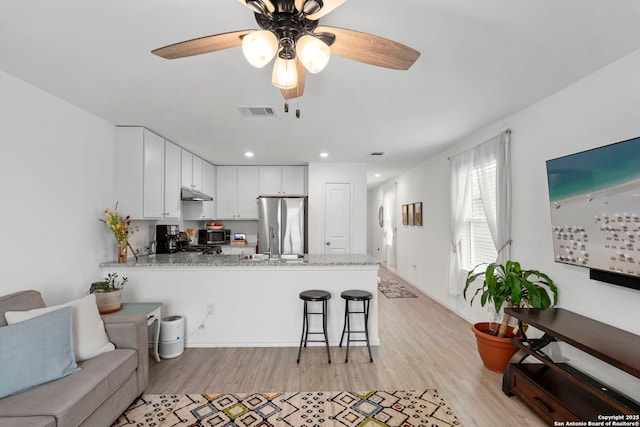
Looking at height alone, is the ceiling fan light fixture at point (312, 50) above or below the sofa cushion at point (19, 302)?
above

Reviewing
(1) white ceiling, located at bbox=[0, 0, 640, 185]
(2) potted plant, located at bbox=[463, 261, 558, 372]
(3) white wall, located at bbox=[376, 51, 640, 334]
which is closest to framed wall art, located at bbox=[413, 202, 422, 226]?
(3) white wall, located at bbox=[376, 51, 640, 334]

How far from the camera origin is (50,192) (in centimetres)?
269

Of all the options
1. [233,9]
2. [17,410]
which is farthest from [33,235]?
[233,9]

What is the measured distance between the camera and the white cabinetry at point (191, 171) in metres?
4.65

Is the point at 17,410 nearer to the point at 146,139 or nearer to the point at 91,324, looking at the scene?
the point at 91,324

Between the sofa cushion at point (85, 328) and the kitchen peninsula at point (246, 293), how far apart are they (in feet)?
3.62

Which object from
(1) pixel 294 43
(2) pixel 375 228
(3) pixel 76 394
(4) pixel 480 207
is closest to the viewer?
(1) pixel 294 43

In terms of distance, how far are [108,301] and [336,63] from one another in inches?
112

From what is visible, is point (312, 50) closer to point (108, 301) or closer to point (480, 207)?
point (108, 301)

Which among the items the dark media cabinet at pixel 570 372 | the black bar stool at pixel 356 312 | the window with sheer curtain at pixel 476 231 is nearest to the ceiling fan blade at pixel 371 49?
the dark media cabinet at pixel 570 372

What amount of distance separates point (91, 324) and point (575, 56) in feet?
12.6

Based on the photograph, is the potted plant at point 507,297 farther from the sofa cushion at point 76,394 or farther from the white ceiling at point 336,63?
the sofa cushion at point 76,394

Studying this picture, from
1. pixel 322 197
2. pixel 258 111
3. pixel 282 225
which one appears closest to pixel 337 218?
pixel 322 197

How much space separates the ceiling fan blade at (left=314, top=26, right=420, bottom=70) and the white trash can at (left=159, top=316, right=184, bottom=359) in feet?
9.84
